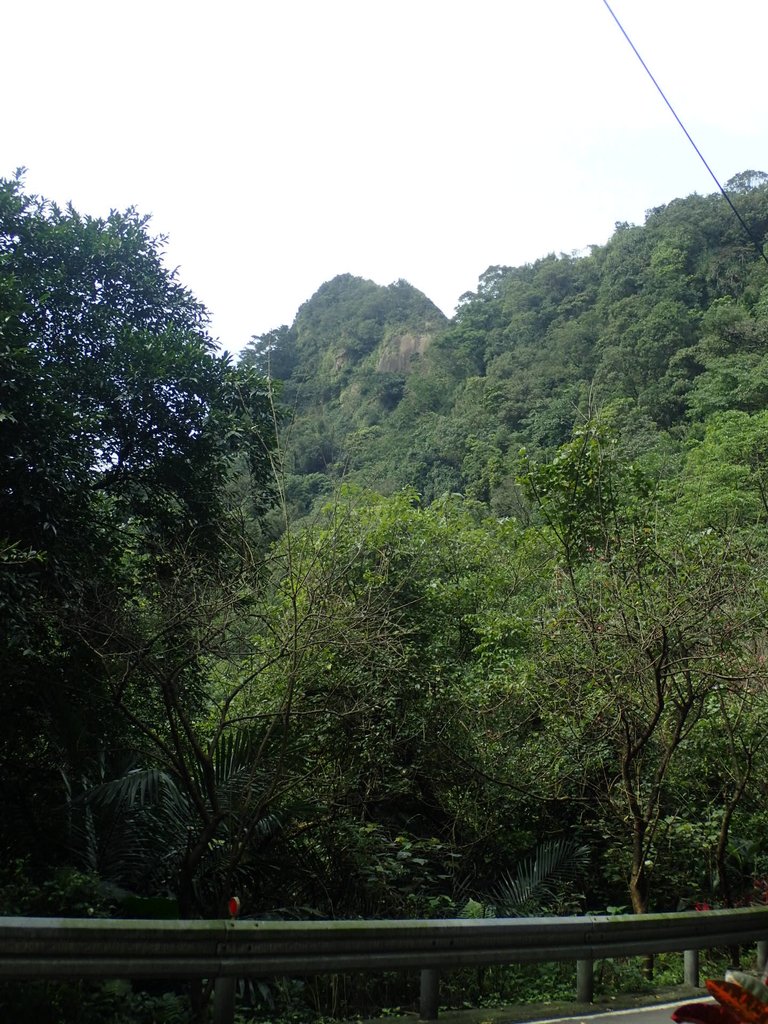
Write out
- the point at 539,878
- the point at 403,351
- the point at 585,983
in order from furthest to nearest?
1. the point at 403,351
2. the point at 539,878
3. the point at 585,983

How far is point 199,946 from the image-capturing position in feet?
11.9

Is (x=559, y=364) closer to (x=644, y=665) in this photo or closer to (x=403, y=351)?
(x=403, y=351)

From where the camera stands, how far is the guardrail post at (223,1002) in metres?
3.73

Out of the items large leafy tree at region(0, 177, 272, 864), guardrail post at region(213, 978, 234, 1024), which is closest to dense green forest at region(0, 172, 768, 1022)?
large leafy tree at region(0, 177, 272, 864)

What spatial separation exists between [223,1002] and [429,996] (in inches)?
43.7

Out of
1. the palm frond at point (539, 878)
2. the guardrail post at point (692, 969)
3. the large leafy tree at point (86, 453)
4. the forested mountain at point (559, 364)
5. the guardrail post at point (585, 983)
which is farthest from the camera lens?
the forested mountain at point (559, 364)

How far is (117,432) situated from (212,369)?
4.87ft

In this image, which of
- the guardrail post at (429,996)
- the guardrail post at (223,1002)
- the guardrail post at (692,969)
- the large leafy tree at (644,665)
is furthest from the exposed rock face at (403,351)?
the guardrail post at (223,1002)

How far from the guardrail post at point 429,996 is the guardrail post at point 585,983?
1.08 meters

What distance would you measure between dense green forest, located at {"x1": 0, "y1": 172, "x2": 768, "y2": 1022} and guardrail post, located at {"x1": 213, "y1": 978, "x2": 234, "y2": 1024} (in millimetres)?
752

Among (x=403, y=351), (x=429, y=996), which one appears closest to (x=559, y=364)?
(x=403, y=351)

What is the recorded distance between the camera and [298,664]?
7.11 m

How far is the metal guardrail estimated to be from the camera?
3.30m

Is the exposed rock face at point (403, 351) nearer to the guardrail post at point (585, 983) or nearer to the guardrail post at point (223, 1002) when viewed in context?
the guardrail post at point (585, 983)
